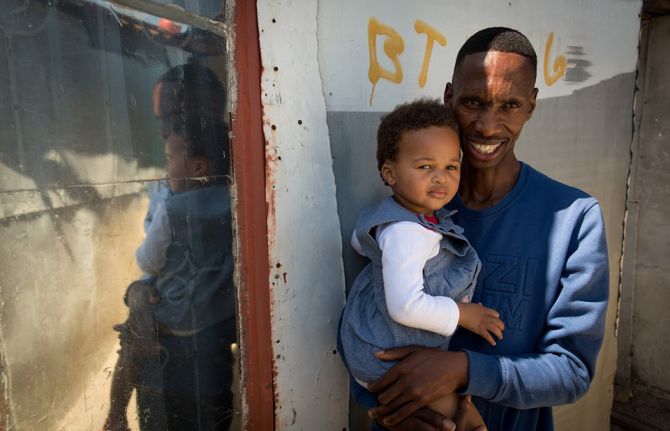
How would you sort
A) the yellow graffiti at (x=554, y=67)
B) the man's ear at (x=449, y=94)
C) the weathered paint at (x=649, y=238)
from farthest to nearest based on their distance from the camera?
the weathered paint at (x=649, y=238)
the yellow graffiti at (x=554, y=67)
the man's ear at (x=449, y=94)

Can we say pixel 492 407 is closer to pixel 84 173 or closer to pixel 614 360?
pixel 84 173

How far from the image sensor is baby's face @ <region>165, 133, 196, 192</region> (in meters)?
1.34

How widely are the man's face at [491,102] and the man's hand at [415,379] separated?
642mm

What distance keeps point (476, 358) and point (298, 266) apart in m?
0.64

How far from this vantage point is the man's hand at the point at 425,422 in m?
1.28

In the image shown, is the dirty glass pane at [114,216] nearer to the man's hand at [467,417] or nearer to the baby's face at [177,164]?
the baby's face at [177,164]

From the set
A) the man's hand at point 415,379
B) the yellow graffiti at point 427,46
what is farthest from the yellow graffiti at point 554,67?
the man's hand at point 415,379

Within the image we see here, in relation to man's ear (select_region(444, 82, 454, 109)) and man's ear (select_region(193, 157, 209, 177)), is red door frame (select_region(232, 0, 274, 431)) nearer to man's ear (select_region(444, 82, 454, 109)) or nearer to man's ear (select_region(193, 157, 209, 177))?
man's ear (select_region(193, 157, 209, 177))

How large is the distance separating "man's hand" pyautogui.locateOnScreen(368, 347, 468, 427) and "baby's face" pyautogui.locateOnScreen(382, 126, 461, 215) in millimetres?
437

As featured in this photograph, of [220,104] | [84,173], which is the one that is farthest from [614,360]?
[84,173]

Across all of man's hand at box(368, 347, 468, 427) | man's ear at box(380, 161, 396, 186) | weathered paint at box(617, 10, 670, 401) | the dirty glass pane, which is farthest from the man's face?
weathered paint at box(617, 10, 670, 401)

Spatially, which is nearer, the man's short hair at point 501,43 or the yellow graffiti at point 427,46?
the man's short hair at point 501,43

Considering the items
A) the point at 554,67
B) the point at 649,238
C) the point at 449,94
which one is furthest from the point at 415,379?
the point at 649,238

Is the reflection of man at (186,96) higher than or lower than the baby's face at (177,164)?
higher
